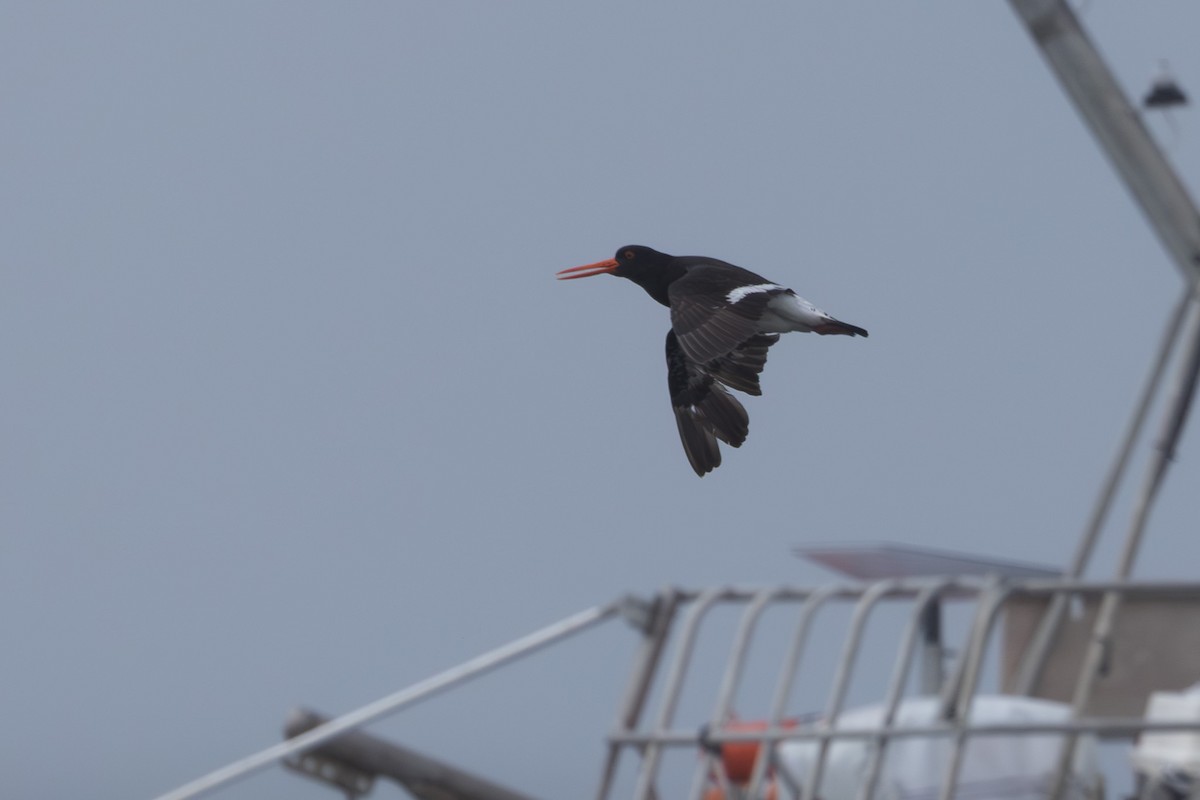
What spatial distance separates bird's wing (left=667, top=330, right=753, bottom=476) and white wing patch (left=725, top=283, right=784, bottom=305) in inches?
10.4

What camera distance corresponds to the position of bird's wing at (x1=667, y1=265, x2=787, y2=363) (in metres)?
8.72

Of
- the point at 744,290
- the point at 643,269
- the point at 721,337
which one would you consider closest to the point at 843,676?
the point at 721,337

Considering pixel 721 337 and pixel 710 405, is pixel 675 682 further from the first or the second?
pixel 710 405

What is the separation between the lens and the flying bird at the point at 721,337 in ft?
29.6

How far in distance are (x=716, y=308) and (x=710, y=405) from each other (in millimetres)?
711

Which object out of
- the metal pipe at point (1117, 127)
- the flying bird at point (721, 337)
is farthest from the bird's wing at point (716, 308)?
the metal pipe at point (1117, 127)

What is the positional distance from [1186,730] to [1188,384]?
10.2 ft

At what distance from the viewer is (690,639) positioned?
730cm

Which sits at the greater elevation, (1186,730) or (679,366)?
(679,366)

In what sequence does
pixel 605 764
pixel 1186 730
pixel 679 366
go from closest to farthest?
pixel 1186 730, pixel 605 764, pixel 679 366

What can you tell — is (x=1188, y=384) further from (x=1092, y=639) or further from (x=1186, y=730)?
(x=1186, y=730)

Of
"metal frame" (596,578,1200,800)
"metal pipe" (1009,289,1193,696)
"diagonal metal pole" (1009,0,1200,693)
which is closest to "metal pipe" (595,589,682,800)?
"metal frame" (596,578,1200,800)

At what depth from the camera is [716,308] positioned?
30.9 feet

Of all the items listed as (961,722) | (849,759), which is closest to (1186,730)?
(961,722)
